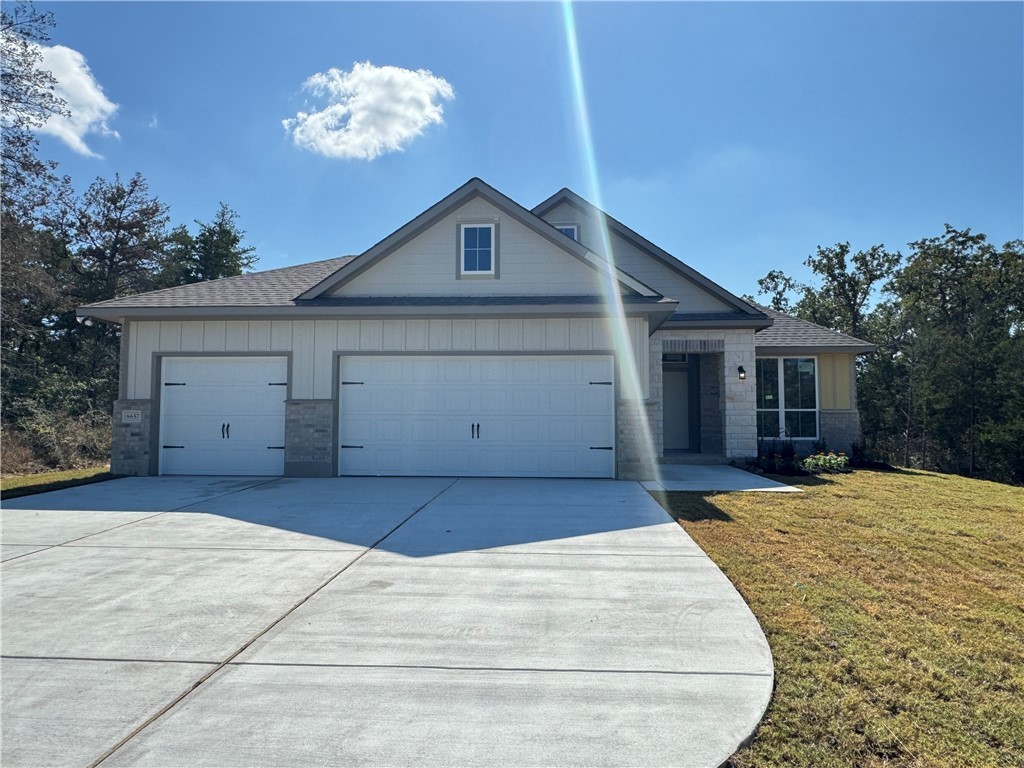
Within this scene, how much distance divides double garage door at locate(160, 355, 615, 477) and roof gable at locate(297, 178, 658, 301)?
5.61 ft

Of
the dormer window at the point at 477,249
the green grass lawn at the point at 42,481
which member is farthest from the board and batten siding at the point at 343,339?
the green grass lawn at the point at 42,481

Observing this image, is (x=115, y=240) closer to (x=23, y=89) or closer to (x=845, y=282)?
(x=23, y=89)

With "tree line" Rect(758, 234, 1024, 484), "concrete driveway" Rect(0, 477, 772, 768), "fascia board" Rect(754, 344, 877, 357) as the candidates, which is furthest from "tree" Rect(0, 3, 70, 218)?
"tree line" Rect(758, 234, 1024, 484)

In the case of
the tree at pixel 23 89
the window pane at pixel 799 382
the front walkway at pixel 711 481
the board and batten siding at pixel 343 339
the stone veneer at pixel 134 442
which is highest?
the tree at pixel 23 89

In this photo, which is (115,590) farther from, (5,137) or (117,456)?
→ (5,137)

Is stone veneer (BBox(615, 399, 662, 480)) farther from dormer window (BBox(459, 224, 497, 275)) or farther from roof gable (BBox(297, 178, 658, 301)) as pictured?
dormer window (BBox(459, 224, 497, 275))

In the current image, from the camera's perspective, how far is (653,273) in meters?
14.9

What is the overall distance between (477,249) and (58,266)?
2210 centimetres

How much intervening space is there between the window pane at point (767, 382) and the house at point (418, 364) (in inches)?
213

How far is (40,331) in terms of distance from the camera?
73.0 feet

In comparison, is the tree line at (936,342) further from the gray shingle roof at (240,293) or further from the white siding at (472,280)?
the gray shingle roof at (240,293)

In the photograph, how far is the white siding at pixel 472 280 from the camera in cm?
1168

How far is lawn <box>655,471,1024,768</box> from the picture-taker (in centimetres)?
267

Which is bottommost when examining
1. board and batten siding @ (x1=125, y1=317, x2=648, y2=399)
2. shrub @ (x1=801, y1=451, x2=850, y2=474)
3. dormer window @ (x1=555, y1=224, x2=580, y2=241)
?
shrub @ (x1=801, y1=451, x2=850, y2=474)
